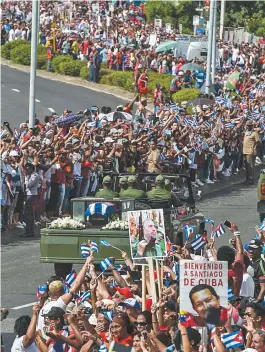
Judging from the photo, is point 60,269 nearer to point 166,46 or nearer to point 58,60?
point 58,60

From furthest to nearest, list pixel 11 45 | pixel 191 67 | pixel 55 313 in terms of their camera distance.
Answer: pixel 11 45
pixel 191 67
pixel 55 313

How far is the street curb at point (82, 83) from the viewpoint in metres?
49.2

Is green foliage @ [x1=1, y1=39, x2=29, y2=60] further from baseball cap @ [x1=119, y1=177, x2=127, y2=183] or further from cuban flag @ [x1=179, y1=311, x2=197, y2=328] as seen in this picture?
cuban flag @ [x1=179, y1=311, x2=197, y2=328]

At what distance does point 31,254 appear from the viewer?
23484mm

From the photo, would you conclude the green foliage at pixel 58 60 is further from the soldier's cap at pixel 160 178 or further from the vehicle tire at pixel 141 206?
the vehicle tire at pixel 141 206

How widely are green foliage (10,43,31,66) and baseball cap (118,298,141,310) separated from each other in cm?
4032

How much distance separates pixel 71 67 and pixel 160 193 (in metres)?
30.4

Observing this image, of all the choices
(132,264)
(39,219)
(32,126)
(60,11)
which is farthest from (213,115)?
(60,11)

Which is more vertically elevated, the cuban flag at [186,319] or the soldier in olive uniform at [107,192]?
the cuban flag at [186,319]

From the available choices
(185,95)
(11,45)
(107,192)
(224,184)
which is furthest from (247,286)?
(11,45)

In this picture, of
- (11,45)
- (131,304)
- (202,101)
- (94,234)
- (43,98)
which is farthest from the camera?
(11,45)

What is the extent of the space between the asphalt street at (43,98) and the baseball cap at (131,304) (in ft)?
90.4

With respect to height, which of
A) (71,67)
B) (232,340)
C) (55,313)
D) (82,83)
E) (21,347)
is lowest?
(82,83)

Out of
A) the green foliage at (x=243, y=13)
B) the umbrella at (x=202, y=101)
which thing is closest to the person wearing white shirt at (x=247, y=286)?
the umbrella at (x=202, y=101)
